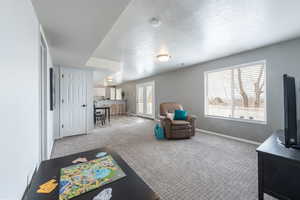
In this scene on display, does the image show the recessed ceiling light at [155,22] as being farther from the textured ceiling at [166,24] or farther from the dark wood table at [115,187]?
the dark wood table at [115,187]

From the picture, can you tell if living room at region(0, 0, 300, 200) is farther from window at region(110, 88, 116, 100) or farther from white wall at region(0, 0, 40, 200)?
window at region(110, 88, 116, 100)

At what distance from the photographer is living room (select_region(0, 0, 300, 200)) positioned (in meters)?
0.83

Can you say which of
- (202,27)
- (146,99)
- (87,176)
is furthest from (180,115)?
(146,99)

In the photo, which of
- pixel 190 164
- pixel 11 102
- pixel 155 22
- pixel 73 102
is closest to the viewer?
pixel 11 102

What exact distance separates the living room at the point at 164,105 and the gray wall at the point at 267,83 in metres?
0.02

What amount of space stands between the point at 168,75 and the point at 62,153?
15.5 ft

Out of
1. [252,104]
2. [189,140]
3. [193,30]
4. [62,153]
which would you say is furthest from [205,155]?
[62,153]

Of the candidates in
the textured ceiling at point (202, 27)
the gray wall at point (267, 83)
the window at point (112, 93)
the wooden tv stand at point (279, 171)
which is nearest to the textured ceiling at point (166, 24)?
the textured ceiling at point (202, 27)

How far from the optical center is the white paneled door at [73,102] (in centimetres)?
393

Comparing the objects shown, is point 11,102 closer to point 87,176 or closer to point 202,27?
point 87,176

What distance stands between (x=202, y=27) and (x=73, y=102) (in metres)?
4.15

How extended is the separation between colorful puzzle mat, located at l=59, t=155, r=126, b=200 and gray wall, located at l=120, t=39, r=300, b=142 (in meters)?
3.66

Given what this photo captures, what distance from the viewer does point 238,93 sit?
11.6ft

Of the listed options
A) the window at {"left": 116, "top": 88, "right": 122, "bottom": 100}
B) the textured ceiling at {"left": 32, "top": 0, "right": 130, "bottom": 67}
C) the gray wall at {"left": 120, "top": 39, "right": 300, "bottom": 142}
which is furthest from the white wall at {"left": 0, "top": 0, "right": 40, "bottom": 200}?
the window at {"left": 116, "top": 88, "right": 122, "bottom": 100}
